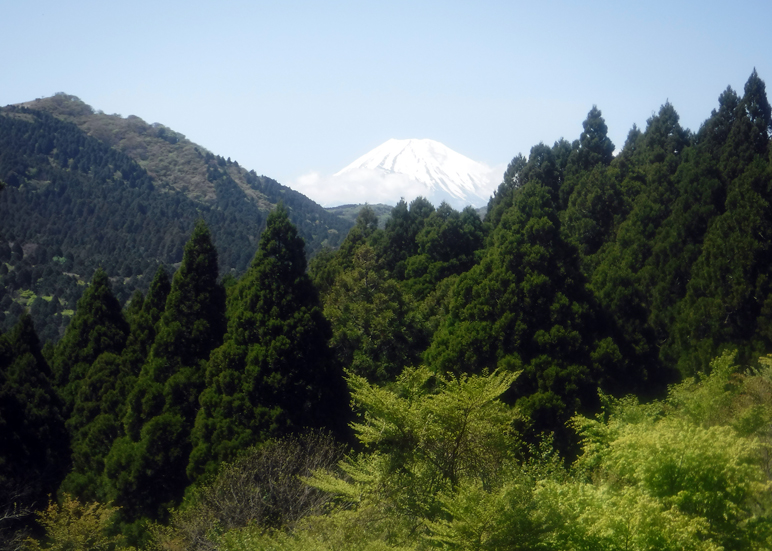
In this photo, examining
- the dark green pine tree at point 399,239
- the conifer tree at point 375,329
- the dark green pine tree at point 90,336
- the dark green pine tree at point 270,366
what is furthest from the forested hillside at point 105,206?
A: the dark green pine tree at point 270,366

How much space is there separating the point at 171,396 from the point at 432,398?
371 inches

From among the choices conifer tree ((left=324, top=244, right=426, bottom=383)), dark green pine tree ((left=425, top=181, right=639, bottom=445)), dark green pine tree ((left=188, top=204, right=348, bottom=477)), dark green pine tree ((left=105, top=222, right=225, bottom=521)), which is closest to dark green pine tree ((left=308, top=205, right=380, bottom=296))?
conifer tree ((left=324, top=244, right=426, bottom=383))

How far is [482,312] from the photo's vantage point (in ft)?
61.2

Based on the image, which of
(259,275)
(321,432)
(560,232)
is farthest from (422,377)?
(560,232)

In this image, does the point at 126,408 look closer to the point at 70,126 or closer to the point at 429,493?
the point at 429,493

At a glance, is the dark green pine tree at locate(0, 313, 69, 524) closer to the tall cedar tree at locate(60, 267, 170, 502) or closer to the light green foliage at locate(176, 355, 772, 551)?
the tall cedar tree at locate(60, 267, 170, 502)

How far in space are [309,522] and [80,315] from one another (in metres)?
12.7

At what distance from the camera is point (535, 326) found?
18312 mm

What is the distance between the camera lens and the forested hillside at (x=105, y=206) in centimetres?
6994

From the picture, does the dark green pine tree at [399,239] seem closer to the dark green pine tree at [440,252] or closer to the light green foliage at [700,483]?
the dark green pine tree at [440,252]

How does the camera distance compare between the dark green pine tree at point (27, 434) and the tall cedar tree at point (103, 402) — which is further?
the tall cedar tree at point (103, 402)

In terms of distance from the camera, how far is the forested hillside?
229ft

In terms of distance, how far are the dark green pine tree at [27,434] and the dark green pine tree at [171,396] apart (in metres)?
2.07

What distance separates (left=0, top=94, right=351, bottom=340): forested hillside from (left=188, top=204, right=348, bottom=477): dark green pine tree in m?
31.3
